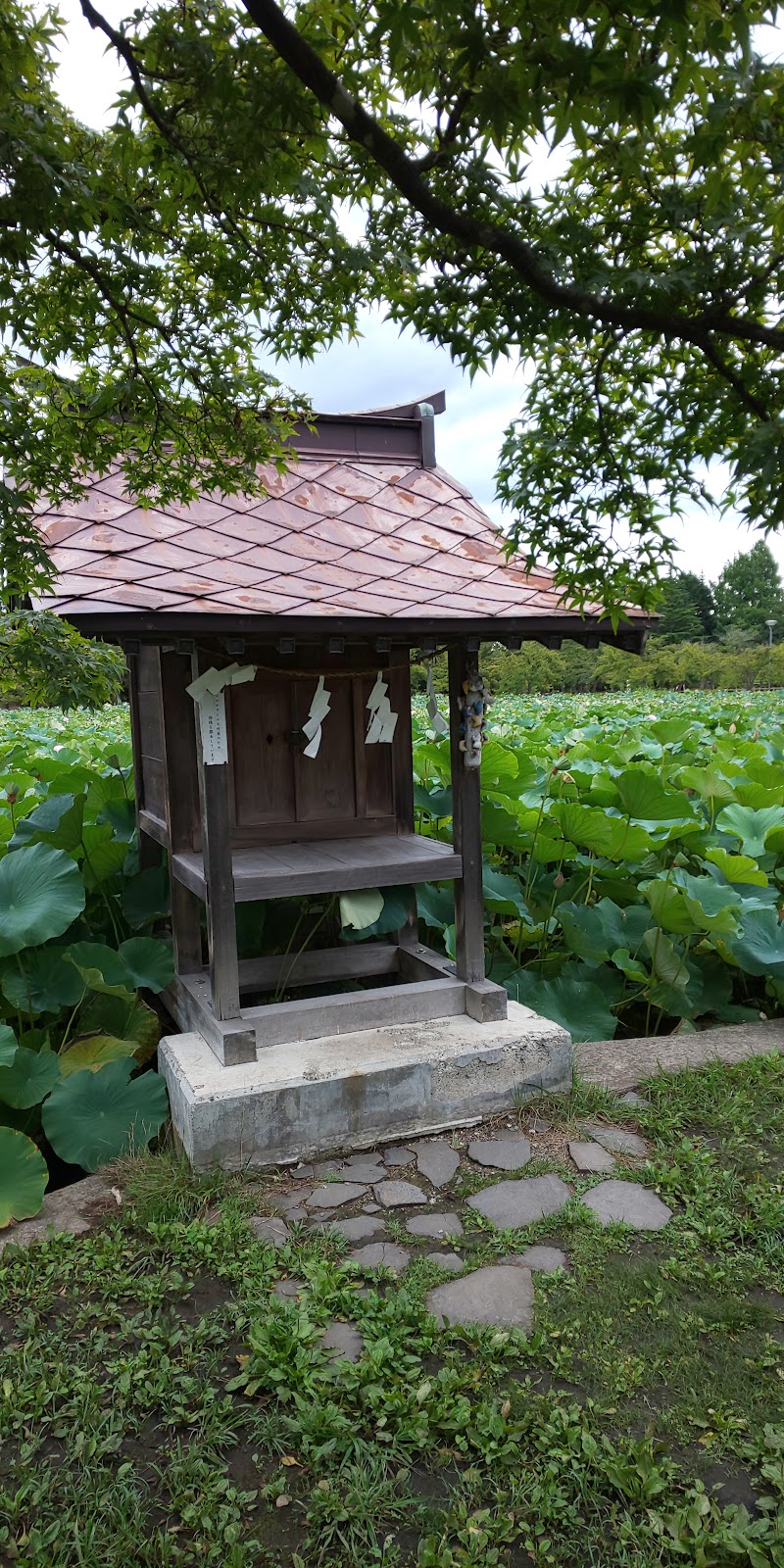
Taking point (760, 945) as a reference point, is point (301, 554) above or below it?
above

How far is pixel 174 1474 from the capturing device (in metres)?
2.13

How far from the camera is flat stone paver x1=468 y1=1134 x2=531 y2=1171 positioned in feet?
11.5

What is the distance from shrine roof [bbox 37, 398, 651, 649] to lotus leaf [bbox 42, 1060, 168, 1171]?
5.96 ft

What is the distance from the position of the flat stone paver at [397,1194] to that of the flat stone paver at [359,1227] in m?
0.11

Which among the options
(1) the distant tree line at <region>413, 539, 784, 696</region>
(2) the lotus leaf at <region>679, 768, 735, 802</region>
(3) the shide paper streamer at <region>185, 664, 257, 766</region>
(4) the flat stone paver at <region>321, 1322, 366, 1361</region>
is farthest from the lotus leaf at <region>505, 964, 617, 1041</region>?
(1) the distant tree line at <region>413, 539, 784, 696</region>

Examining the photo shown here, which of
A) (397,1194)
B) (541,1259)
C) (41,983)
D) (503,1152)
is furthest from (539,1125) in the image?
(41,983)

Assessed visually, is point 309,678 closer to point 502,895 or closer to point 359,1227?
point 502,895

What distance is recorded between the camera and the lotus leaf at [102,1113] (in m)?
3.61

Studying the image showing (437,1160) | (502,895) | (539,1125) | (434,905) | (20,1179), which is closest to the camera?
(20,1179)

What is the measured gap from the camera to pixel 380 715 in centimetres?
438

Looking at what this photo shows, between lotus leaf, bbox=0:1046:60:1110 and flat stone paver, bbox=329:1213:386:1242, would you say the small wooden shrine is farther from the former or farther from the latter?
flat stone paver, bbox=329:1213:386:1242

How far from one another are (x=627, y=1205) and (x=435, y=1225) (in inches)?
26.5

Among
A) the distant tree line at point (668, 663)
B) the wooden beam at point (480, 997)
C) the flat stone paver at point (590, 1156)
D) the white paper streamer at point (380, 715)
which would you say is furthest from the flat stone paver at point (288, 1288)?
the distant tree line at point (668, 663)

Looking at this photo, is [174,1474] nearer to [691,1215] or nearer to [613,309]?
[691,1215]
